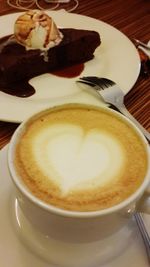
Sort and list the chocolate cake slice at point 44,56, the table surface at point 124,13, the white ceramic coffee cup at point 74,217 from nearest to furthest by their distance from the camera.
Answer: the white ceramic coffee cup at point 74,217 < the chocolate cake slice at point 44,56 < the table surface at point 124,13

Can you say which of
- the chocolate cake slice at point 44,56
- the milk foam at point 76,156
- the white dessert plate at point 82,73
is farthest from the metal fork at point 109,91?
the milk foam at point 76,156

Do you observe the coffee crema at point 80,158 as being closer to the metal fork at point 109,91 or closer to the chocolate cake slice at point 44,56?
the metal fork at point 109,91

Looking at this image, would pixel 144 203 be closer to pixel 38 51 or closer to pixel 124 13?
pixel 38 51

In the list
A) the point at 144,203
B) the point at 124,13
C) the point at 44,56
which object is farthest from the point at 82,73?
the point at 144,203

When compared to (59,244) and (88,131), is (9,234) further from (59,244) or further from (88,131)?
(88,131)

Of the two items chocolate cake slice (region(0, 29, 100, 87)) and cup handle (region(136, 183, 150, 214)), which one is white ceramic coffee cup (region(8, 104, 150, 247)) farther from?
chocolate cake slice (region(0, 29, 100, 87))

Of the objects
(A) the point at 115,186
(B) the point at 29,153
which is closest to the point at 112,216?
(A) the point at 115,186

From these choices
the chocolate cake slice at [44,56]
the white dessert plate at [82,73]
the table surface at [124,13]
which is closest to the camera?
the white dessert plate at [82,73]
